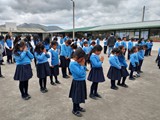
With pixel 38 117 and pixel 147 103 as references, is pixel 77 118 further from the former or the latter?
pixel 147 103

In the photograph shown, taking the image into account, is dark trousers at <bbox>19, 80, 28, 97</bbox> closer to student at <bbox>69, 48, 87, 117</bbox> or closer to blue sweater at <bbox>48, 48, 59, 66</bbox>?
blue sweater at <bbox>48, 48, 59, 66</bbox>

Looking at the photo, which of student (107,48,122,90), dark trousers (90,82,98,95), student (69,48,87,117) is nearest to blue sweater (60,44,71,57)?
student (107,48,122,90)

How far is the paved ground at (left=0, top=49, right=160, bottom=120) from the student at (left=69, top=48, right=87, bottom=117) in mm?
344

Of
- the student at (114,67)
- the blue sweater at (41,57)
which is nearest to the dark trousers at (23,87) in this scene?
the blue sweater at (41,57)

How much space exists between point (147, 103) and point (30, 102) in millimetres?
2977

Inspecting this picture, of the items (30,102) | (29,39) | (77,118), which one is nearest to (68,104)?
(77,118)

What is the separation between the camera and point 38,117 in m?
3.03

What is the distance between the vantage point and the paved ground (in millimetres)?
3084

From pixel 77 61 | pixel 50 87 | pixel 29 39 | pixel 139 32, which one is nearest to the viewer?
pixel 77 61

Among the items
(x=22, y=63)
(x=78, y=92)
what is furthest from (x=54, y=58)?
(x=78, y=92)

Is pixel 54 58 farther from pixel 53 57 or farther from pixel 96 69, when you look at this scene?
pixel 96 69

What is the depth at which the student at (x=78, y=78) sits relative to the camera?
9.41 ft

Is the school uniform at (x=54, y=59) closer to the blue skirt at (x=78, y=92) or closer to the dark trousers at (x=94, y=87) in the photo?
the dark trousers at (x=94, y=87)

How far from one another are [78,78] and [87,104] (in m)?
0.96
